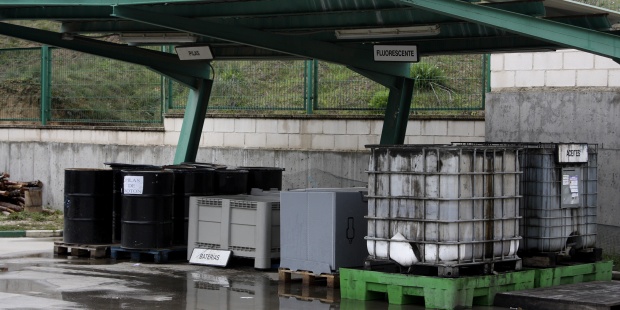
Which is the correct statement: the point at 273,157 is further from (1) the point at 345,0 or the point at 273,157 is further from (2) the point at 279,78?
(1) the point at 345,0

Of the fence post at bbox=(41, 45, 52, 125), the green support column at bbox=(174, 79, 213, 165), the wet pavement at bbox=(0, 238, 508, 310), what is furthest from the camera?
the fence post at bbox=(41, 45, 52, 125)

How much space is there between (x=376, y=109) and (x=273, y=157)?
96.5 inches

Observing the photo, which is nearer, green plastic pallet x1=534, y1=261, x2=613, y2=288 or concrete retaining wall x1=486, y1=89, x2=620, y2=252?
green plastic pallet x1=534, y1=261, x2=613, y2=288

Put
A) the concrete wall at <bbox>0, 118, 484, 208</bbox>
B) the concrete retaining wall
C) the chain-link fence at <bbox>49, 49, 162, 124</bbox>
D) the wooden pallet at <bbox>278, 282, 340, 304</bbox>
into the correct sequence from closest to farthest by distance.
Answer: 1. the wooden pallet at <bbox>278, 282, 340, 304</bbox>
2. the concrete retaining wall
3. the concrete wall at <bbox>0, 118, 484, 208</bbox>
4. the chain-link fence at <bbox>49, 49, 162, 124</bbox>

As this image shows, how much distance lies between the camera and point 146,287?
1497 cm

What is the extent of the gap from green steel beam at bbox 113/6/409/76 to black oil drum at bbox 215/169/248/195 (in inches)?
86.5

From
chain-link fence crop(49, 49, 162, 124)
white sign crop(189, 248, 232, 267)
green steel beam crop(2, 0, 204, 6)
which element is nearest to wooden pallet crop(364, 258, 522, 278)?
white sign crop(189, 248, 232, 267)

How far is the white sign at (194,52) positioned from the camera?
21906 millimetres

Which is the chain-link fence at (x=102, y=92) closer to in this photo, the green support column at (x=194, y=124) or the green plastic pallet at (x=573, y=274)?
the green support column at (x=194, y=124)

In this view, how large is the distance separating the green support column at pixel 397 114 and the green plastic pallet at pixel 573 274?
6134mm

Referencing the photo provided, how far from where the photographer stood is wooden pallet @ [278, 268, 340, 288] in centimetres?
1473

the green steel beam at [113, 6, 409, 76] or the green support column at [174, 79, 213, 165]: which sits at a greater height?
the green steel beam at [113, 6, 409, 76]

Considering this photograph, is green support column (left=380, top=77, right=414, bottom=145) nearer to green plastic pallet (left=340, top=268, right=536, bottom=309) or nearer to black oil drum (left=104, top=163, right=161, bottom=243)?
black oil drum (left=104, top=163, right=161, bottom=243)

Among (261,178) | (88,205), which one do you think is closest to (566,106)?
(261,178)
